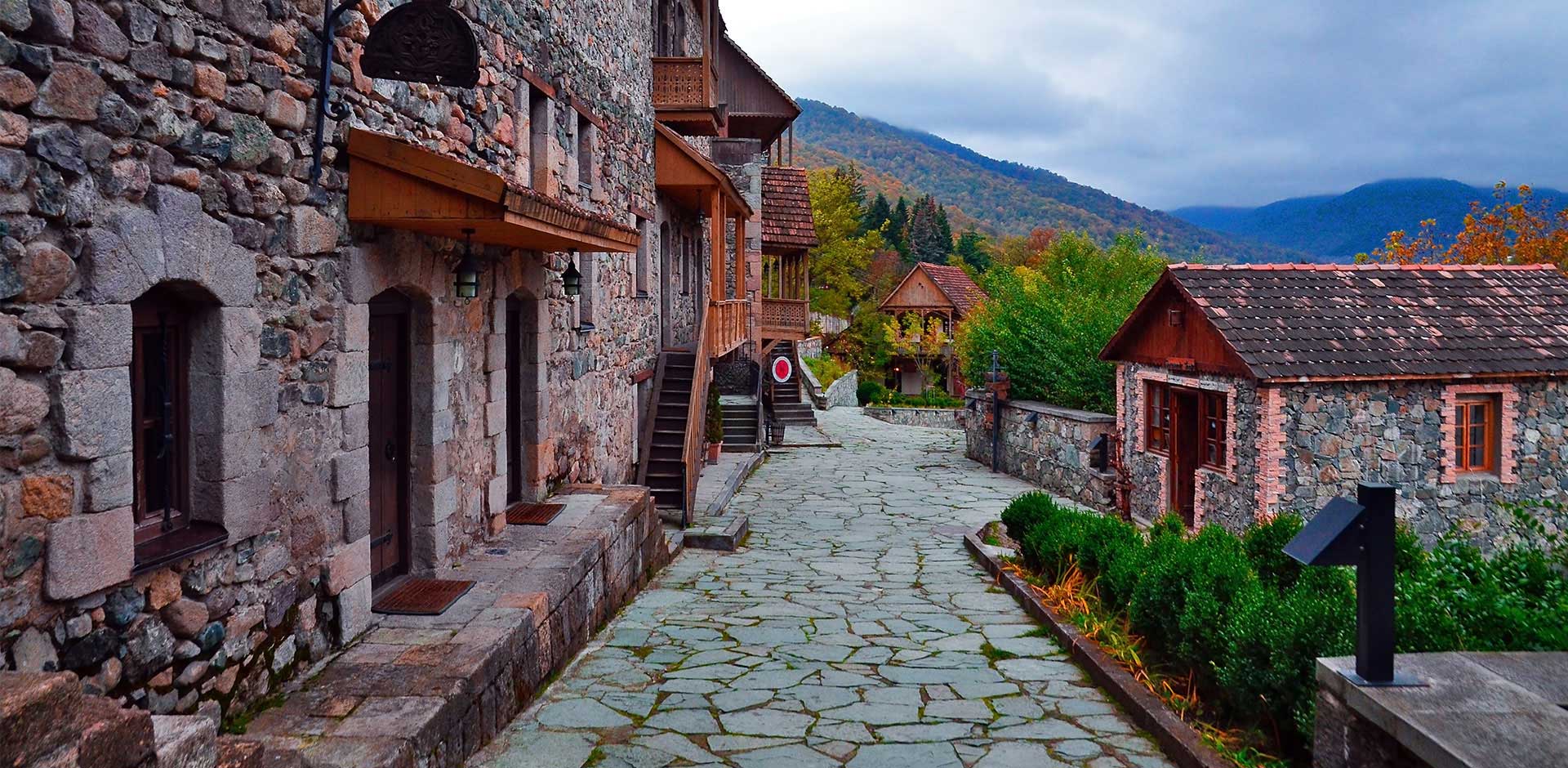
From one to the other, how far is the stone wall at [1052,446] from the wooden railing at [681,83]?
284 inches

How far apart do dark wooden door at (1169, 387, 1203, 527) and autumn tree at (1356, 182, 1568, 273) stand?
14.6 meters

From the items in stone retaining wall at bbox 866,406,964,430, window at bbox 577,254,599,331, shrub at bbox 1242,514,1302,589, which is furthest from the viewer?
stone retaining wall at bbox 866,406,964,430

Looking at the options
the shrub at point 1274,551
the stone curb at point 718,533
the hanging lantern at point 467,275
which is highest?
the hanging lantern at point 467,275

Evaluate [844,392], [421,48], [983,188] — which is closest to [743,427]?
[421,48]

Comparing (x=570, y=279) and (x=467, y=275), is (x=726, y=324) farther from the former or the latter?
(x=467, y=275)

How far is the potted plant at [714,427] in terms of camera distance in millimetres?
17625

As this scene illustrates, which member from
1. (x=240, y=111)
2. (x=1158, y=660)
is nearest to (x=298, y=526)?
(x=240, y=111)

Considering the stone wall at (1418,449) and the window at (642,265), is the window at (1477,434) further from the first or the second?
the window at (642,265)

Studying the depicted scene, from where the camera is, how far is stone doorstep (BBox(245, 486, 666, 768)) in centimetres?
435

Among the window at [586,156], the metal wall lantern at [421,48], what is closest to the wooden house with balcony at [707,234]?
the window at [586,156]

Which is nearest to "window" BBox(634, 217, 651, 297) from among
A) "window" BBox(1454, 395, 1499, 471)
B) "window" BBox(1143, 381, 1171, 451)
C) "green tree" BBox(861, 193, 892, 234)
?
"window" BBox(1143, 381, 1171, 451)

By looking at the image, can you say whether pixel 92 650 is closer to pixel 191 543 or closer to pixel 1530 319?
pixel 191 543

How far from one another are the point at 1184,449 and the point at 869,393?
2569cm

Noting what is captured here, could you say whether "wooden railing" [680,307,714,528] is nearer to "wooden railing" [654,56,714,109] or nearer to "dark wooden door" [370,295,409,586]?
"wooden railing" [654,56,714,109]
